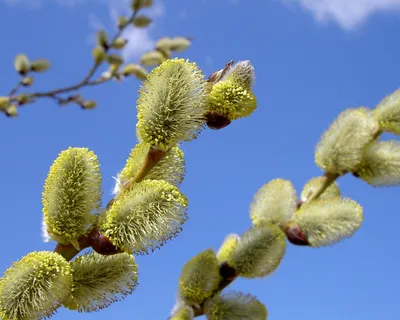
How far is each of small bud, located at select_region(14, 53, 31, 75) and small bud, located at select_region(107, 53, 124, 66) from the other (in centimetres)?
12

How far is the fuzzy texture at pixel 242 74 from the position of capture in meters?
1.52

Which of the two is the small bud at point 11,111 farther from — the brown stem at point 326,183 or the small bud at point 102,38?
the brown stem at point 326,183

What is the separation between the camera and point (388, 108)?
1773mm

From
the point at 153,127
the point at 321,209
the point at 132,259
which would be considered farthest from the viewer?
the point at 321,209

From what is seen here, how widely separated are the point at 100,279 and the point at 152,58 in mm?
815

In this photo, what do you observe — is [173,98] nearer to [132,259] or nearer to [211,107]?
[211,107]

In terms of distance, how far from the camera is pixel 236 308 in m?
1.75

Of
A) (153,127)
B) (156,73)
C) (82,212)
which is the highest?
(156,73)

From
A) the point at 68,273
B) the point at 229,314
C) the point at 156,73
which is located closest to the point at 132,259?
the point at 68,273

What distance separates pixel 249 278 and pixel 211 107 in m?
0.56

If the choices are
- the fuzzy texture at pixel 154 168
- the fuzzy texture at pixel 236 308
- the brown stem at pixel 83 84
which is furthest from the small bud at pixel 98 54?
the fuzzy texture at pixel 236 308

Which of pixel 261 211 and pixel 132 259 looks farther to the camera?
pixel 261 211

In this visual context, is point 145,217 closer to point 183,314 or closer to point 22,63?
point 183,314

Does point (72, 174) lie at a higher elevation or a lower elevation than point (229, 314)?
higher
